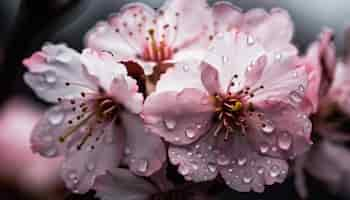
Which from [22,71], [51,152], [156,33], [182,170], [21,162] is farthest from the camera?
[21,162]

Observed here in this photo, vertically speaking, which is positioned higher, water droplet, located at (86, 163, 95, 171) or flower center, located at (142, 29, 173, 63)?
flower center, located at (142, 29, 173, 63)

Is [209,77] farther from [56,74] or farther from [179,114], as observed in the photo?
[56,74]

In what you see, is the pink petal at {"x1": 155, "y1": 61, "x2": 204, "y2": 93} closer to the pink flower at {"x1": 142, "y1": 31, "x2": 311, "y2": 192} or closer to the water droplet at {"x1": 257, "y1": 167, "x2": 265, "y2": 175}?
the pink flower at {"x1": 142, "y1": 31, "x2": 311, "y2": 192}

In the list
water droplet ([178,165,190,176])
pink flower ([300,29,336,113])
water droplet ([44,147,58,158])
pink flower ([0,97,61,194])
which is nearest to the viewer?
water droplet ([178,165,190,176])

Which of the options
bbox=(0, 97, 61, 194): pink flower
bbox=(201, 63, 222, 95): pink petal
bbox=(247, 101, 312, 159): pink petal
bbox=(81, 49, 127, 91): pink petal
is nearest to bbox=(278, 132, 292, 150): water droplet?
bbox=(247, 101, 312, 159): pink petal

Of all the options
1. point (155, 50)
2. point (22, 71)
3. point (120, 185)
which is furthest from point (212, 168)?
point (22, 71)

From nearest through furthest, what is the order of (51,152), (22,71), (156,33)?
(51,152), (156,33), (22,71)

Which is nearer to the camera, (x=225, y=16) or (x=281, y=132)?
(x=281, y=132)
